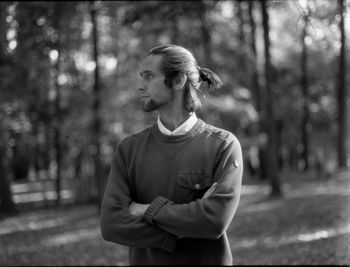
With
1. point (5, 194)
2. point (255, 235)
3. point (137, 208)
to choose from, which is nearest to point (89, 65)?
point (5, 194)

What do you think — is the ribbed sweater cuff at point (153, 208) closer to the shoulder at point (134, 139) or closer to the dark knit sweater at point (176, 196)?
the dark knit sweater at point (176, 196)

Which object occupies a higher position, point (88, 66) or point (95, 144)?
point (88, 66)

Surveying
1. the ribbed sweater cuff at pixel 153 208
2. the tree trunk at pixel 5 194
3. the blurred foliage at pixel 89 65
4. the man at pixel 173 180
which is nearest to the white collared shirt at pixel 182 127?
the man at pixel 173 180

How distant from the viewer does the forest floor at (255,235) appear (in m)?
8.96

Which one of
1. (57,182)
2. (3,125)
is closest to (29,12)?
(3,125)

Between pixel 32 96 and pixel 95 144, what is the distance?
8.52 feet

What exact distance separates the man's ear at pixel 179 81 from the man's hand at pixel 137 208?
0.60 m

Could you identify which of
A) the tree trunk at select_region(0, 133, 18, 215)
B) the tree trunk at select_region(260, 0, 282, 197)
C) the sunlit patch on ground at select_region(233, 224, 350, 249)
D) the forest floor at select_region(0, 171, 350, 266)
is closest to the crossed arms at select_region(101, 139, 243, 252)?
the forest floor at select_region(0, 171, 350, 266)

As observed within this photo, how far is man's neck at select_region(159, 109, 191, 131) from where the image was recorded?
2.56 m

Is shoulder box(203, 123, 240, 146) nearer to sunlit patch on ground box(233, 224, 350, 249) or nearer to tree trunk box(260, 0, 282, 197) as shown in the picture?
sunlit patch on ground box(233, 224, 350, 249)

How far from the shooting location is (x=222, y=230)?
2307 mm

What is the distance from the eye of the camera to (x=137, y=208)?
2.42 m

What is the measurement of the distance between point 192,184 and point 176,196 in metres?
0.10

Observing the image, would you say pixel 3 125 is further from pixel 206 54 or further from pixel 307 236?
pixel 307 236
